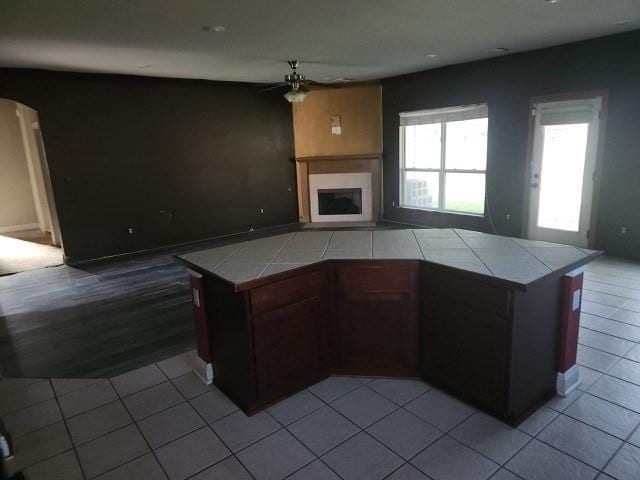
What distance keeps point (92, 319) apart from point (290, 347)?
2.37 m

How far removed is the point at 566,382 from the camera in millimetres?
2434

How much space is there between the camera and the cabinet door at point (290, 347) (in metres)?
2.35

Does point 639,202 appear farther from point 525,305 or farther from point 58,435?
point 58,435

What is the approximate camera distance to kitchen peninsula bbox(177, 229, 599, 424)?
2180mm

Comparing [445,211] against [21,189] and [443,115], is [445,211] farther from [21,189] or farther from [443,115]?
[21,189]

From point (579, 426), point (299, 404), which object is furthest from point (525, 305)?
point (299, 404)

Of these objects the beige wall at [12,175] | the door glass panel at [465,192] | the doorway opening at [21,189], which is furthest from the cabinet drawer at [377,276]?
the beige wall at [12,175]

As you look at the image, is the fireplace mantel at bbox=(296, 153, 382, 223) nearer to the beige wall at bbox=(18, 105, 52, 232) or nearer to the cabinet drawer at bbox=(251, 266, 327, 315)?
the beige wall at bbox=(18, 105, 52, 232)

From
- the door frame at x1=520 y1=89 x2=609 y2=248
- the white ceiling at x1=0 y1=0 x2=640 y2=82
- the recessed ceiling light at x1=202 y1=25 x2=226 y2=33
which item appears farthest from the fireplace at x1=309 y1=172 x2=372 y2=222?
the recessed ceiling light at x1=202 y1=25 x2=226 y2=33

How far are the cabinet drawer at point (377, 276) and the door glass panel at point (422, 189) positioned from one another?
485 centimetres

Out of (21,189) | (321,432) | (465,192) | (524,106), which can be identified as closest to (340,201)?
(465,192)

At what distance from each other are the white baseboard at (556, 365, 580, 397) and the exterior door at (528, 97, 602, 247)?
3318 mm

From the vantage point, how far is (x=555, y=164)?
5.39m

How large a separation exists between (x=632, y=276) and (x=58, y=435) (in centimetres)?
512
